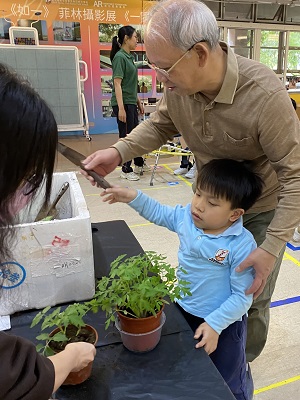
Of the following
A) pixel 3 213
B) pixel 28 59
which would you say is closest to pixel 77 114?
pixel 28 59

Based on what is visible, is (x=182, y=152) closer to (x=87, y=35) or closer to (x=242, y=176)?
(x=242, y=176)

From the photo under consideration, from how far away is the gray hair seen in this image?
1.01m

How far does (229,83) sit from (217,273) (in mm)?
578

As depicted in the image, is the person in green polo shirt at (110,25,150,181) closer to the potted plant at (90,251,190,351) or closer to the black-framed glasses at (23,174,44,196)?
the potted plant at (90,251,190,351)

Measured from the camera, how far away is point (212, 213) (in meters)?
1.13

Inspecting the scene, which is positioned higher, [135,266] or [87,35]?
[87,35]

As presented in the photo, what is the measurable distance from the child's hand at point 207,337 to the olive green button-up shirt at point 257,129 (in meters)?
0.28

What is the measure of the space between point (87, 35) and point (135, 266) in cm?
676

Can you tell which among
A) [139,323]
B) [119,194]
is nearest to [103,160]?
[119,194]

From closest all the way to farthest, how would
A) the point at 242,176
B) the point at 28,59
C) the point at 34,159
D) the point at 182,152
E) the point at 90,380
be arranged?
the point at 34,159 < the point at 90,380 < the point at 242,176 < the point at 182,152 < the point at 28,59

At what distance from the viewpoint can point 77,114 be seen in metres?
6.38

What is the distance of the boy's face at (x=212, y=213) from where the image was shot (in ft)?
3.71

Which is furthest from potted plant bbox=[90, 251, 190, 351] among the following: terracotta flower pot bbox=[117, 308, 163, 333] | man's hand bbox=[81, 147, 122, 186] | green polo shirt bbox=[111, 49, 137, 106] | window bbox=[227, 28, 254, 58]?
window bbox=[227, 28, 254, 58]

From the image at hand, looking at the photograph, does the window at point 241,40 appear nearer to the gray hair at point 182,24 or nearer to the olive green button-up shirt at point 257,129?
the olive green button-up shirt at point 257,129
